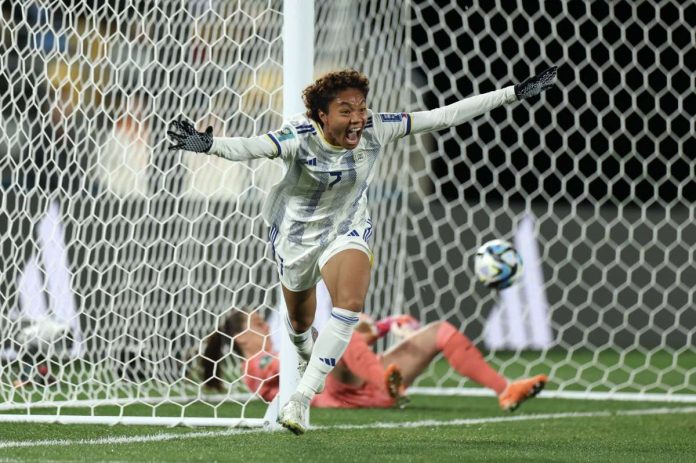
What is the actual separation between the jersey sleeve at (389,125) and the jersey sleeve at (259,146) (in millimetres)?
388

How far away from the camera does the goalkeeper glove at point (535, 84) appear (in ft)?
15.5

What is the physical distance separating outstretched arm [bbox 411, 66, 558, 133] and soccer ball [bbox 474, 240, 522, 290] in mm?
1716

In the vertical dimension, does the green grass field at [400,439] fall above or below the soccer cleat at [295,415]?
below

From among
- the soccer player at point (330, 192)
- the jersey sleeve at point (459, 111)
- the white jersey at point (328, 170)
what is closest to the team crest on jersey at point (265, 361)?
the soccer player at point (330, 192)

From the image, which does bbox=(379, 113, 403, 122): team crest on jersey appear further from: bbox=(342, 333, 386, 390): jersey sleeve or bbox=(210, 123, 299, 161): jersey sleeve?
bbox=(342, 333, 386, 390): jersey sleeve

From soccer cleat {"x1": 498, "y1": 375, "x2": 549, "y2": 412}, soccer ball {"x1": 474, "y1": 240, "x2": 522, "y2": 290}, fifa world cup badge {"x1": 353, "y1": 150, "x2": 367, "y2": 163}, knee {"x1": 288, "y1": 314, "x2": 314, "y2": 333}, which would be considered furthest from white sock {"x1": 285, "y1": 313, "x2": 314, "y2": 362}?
soccer ball {"x1": 474, "y1": 240, "x2": 522, "y2": 290}

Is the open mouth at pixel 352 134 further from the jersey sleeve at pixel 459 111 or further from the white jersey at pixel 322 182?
the jersey sleeve at pixel 459 111

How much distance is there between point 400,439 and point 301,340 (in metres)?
0.62

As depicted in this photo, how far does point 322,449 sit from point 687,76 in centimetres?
534

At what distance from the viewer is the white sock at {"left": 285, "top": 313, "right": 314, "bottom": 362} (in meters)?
4.91

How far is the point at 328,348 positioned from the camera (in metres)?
4.37

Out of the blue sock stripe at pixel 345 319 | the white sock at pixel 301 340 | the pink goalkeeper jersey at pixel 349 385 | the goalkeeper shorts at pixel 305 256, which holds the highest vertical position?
the goalkeeper shorts at pixel 305 256

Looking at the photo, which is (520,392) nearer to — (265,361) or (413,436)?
(413,436)

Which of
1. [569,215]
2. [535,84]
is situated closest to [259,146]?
[535,84]
